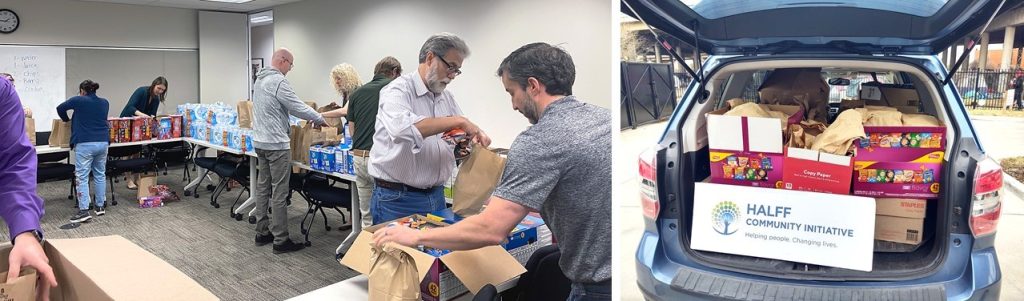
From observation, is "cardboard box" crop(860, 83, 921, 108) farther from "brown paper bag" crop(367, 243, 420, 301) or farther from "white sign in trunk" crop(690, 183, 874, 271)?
"brown paper bag" crop(367, 243, 420, 301)

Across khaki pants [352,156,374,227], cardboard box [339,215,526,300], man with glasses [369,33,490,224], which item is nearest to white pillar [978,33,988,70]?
cardboard box [339,215,526,300]

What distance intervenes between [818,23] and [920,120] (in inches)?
6.2

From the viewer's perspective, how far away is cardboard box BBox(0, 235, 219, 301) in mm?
1228

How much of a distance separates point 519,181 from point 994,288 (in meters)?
0.95

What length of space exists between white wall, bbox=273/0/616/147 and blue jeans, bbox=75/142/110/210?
2802 mm

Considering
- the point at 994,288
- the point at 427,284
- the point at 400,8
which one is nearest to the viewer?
the point at 994,288

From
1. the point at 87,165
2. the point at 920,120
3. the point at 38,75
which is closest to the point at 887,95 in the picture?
the point at 920,120

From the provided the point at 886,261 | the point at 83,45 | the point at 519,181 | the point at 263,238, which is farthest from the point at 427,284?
the point at 83,45

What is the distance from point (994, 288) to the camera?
678 mm

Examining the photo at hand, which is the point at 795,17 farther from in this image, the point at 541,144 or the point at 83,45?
the point at 83,45

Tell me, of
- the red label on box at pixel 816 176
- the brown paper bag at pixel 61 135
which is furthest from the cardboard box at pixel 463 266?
the brown paper bag at pixel 61 135

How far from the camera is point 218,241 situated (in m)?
5.18

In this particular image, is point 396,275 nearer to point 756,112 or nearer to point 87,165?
point 756,112

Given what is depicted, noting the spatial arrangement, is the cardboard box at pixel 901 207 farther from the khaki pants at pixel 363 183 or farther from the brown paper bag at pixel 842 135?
the khaki pants at pixel 363 183
